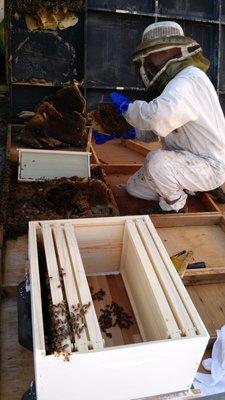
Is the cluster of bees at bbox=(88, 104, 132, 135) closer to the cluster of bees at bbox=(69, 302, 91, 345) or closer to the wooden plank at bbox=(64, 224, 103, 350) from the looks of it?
the wooden plank at bbox=(64, 224, 103, 350)

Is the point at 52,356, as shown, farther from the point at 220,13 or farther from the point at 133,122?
the point at 220,13

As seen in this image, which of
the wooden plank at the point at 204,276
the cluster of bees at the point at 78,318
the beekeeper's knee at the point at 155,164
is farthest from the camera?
the beekeeper's knee at the point at 155,164

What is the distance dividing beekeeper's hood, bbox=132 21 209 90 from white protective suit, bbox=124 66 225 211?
0.12 metres

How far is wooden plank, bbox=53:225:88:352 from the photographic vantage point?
139 centimetres

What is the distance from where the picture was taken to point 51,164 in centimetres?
340

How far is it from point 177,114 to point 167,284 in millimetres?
1341

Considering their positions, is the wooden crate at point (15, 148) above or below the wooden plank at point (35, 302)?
below

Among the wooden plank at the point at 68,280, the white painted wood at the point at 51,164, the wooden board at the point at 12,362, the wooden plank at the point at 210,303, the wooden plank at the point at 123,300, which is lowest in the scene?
the wooden plank at the point at 210,303

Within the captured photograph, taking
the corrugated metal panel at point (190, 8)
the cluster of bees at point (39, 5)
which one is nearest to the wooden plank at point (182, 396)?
the cluster of bees at point (39, 5)

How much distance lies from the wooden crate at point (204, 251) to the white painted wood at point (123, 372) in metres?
0.56

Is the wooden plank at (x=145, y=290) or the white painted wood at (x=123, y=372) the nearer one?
the white painted wood at (x=123, y=372)

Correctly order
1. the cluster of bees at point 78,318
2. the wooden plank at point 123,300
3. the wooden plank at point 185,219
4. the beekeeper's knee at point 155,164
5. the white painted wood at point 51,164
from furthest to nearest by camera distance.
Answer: the white painted wood at point 51,164 → the wooden plank at point 185,219 → the beekeeper's knee at point 155,164 → the wooden plank at point 123,300 → the cluster of bees at point 78,318

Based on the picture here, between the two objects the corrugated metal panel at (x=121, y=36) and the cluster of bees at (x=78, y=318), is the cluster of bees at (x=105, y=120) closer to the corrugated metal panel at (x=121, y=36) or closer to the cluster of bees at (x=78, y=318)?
the corrugated metal panel at (x=121, y=36)

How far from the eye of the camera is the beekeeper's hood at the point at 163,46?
→ 2.63m
